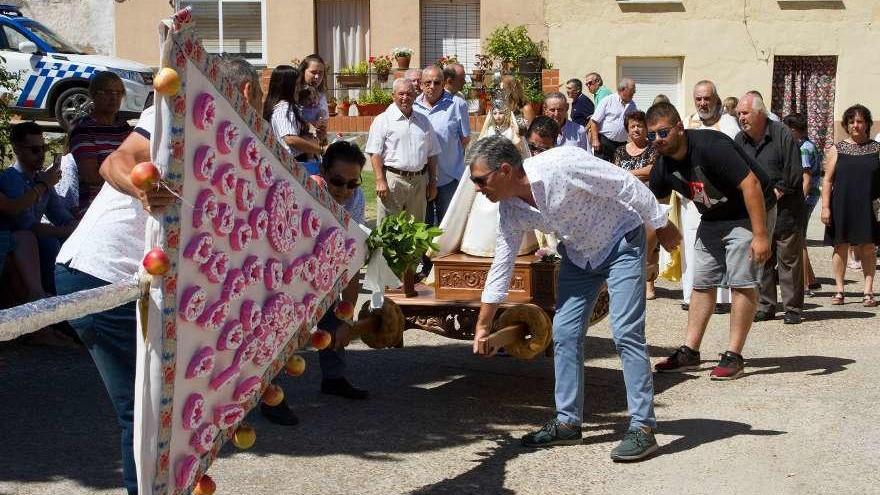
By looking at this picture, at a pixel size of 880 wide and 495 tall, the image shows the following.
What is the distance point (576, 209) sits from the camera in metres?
6.04

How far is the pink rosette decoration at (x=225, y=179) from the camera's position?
409cm

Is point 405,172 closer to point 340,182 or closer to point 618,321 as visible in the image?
point 340,182

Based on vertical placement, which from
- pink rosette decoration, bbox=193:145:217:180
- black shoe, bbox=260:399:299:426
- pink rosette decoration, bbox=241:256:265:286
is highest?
pink rosette decoration, bbox=193:145:217:180

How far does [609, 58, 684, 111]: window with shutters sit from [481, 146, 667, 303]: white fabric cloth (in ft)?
61.0

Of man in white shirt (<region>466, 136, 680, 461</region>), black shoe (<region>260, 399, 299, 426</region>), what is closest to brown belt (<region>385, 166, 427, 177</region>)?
black shoe (<region>260, 399, 299, 426</region>)

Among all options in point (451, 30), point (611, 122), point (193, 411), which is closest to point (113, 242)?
point (193, 411)

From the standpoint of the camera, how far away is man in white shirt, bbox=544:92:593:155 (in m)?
10.9

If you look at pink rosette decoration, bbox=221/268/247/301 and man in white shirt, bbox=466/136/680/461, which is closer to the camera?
pink rosette decoration, bbox=221/268/247/301

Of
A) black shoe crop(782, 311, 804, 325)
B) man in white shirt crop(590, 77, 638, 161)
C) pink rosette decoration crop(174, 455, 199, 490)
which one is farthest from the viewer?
man in white shirt crop(590, 77, 638, 161)

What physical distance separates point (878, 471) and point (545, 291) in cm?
218

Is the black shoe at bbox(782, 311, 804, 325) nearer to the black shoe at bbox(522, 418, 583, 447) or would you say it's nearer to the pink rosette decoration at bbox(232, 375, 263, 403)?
the black shoe at bbox(522, 418, 583, 447)

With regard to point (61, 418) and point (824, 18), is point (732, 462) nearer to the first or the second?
point (61, 418)

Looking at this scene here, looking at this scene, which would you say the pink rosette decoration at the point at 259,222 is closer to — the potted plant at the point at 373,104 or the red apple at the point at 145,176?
the red apple at the point at 145,176

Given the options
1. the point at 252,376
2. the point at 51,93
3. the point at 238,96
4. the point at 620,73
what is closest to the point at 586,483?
the point at 252,376
